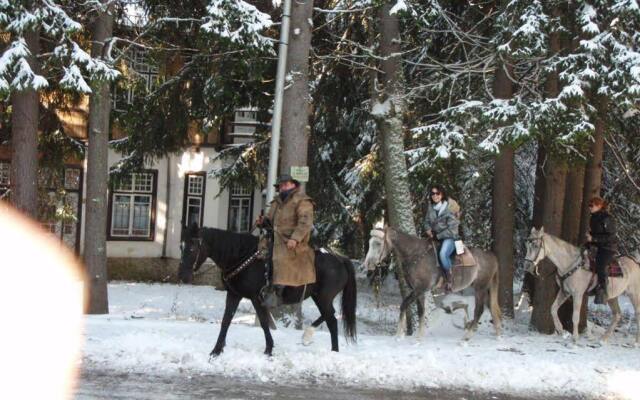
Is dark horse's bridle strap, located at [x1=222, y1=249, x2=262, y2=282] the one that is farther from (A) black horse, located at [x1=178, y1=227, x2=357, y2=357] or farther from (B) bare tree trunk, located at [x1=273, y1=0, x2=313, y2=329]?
(B) bare tree trunk, located at [x1=273, y1=0, x2=313, y2=329]

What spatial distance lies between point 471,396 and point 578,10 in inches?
281

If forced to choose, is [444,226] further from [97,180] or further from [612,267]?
[97,180]

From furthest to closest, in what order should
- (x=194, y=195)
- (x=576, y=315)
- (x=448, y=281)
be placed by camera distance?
(x=194, y=195), (x=576, y=315), (x=448, y=281)

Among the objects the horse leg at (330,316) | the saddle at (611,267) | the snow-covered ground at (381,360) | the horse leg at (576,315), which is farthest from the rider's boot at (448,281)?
the saddle at (611,267)

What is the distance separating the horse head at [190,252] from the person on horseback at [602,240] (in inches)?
277

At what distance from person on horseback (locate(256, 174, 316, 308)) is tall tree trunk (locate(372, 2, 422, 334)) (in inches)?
187

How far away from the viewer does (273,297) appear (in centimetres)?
945

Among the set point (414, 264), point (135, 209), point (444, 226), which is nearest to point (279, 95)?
point (444, 226)

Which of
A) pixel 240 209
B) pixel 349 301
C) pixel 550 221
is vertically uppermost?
pixel 550 221

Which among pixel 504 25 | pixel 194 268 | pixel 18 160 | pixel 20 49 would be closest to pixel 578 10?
pixel 504 25

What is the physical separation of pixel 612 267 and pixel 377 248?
441 centimetres

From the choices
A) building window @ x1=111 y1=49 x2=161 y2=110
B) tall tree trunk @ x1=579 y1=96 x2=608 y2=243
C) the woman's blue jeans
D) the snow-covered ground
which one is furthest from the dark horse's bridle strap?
tall tree trunk @ x1=579 y1=96 x2=608 y2=243

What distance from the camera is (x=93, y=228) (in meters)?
14.2

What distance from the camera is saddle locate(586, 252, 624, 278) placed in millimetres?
12320
